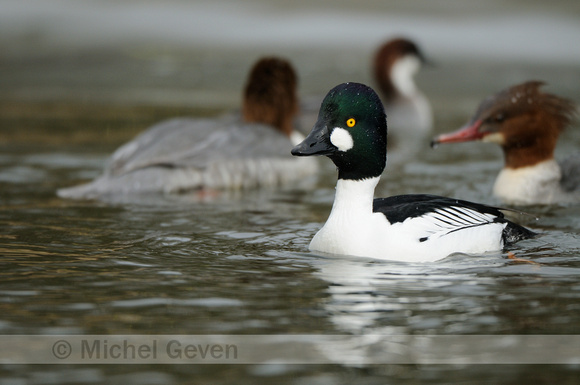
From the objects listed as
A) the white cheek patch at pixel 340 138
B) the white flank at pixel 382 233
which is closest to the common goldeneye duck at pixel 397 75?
the white flank at pixel 382 233

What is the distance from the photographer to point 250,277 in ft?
18.2

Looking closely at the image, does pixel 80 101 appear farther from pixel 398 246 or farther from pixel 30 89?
pixel 398 246

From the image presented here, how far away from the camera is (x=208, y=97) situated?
17688 millimetres

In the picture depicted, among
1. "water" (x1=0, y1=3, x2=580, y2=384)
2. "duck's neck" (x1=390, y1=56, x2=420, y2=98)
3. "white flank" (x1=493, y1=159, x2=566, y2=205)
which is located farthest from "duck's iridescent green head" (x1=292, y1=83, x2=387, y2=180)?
"duck's neck" (x1=390, y1=56, x2=420, y2=98)

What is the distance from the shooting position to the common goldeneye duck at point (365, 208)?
585cm

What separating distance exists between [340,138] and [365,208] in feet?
1.54

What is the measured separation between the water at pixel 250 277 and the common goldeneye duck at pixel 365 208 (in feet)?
0.35

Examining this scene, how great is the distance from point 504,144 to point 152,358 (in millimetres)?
5618

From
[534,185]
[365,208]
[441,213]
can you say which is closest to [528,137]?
[534,185]

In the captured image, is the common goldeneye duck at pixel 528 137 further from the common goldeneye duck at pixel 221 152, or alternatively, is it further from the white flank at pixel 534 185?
the common goldeneye duck at pixel 221 152

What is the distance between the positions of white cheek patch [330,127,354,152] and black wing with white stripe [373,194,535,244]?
50cm

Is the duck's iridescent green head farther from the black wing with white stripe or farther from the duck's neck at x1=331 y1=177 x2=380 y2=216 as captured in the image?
the black wing with white stripe

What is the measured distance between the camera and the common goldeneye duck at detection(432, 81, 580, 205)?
344 inches

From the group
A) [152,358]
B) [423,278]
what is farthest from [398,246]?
[152,358]
